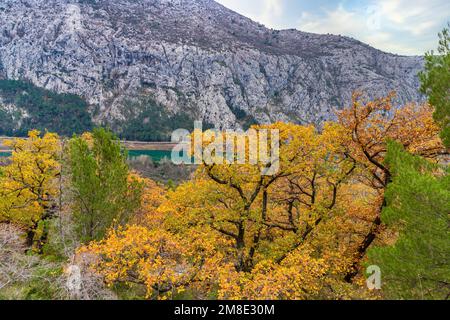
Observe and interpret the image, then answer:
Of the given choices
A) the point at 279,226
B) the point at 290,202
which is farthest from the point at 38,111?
the point at 279,226

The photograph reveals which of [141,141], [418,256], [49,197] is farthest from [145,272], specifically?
[141,141]

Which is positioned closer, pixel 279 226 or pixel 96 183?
pixel 96 183

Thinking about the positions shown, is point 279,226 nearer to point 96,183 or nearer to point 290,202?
point 290,202

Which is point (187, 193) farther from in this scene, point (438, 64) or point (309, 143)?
point (438, 64)

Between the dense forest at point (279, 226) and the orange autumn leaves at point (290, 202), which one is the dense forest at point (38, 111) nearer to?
the dense forest at point (279, 226)

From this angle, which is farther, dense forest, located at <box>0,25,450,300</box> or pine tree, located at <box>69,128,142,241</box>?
pine tree, located at <box>69,128,142,241</box>

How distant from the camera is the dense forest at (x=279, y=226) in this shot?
29.1 ft

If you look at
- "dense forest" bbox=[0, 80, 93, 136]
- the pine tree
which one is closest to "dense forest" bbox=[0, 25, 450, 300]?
the pine tree

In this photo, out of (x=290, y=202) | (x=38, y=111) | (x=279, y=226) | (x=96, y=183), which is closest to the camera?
(x=96, y=183)

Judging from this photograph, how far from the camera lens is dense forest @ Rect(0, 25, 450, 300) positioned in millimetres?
8875

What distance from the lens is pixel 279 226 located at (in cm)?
1628

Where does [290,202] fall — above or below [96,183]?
below

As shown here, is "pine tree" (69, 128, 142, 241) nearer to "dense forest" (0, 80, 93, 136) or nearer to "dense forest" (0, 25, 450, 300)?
"dense forest" (0, 25, 450, 300)
